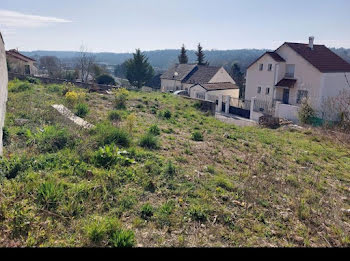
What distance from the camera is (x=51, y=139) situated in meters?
6.53

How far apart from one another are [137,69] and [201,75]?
1191cm

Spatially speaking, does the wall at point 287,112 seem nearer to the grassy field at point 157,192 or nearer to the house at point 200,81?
the house at point 200,81

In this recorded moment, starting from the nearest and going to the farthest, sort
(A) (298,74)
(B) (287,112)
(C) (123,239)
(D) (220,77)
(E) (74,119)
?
(C) (123,239) < (E) (74,119) < (B) (287,112) < (A) (298,74) < (D) (220,77)

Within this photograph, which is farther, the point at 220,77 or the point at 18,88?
the point at 220,77

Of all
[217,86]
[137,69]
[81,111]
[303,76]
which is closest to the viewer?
[81,111]

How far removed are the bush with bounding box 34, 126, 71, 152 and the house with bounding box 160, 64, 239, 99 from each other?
76.7 feet

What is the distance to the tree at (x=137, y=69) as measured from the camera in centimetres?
4375

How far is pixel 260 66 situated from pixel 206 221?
25.6m

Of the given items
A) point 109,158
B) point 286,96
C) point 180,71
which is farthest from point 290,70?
point 109,158

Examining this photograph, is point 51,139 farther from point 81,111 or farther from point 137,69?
point 137,69

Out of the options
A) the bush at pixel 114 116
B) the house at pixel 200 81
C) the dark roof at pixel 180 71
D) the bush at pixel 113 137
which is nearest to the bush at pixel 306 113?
the bush at pixel 114 116

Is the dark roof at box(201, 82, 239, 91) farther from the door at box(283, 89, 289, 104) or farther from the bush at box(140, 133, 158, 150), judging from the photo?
the bush at box(140, 133, 158, 150)
